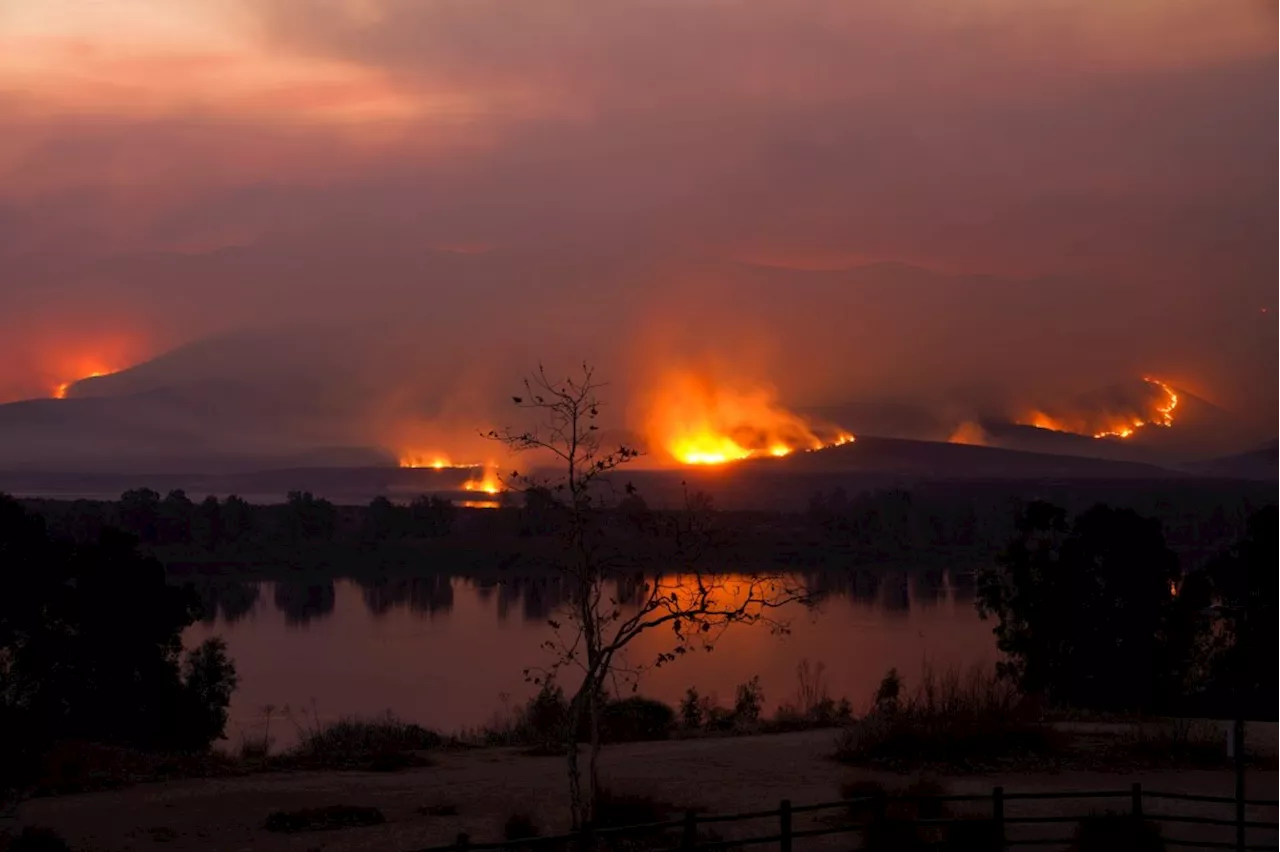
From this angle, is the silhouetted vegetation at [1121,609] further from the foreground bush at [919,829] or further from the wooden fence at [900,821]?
the foreground bush at [919,829]

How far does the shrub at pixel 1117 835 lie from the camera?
1237 centimetres

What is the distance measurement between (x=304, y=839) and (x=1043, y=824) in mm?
7321

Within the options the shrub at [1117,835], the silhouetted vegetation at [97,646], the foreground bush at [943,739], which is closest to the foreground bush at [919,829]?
the shrub at [1117,835]

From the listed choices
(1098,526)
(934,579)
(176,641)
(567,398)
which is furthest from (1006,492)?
(567,398)

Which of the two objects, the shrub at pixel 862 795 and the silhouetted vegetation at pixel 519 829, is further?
the shrub at pixel 862 795

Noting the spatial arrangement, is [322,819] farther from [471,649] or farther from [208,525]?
[208,525]

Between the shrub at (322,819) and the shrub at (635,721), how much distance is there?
6787 mm

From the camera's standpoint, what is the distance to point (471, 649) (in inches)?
2007

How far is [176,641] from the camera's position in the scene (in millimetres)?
27953

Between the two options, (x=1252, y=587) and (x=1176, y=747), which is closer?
(x=1176, y=747)

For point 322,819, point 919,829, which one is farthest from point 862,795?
point 322,819

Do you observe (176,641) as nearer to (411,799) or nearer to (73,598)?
(73,598)

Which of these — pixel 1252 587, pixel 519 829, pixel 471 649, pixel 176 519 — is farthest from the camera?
pixel 176 519

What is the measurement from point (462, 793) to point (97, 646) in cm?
1368
